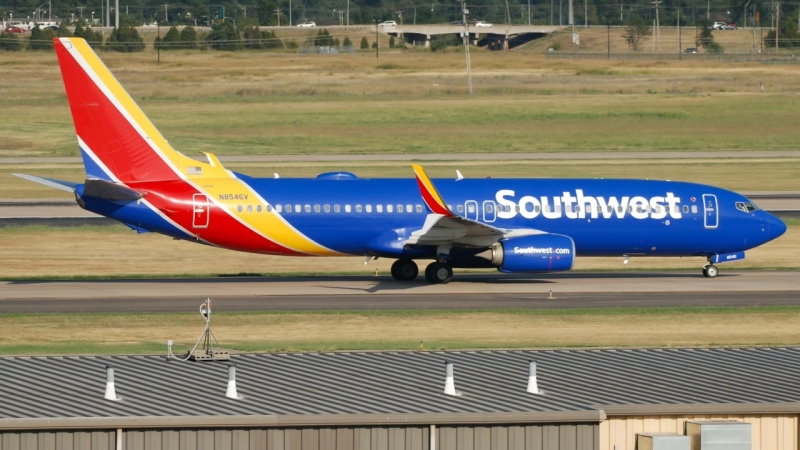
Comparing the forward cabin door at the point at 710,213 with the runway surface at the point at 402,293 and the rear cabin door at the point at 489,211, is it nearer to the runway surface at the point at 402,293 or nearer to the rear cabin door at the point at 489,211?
the runway surface at the point at 402,293

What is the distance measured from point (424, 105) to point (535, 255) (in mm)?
84258

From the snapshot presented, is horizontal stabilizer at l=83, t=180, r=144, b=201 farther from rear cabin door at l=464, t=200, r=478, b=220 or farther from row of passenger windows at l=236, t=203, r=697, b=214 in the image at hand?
rear cabin door at l=464, t=200, r=478, b=220

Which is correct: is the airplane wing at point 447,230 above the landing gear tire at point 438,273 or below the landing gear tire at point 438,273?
above

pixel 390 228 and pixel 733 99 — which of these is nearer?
pixel 390 228

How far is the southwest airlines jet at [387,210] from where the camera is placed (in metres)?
45.9

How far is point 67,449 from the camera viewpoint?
838 inches

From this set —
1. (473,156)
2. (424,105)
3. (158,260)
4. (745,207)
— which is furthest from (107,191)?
(424,105)

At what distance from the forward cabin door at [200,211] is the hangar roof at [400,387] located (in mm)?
17431

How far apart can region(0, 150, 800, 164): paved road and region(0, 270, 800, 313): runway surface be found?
4639cm

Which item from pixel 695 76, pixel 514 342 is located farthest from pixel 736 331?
pixel 695 76

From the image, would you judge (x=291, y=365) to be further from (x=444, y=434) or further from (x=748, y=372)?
(x=748, y=372)

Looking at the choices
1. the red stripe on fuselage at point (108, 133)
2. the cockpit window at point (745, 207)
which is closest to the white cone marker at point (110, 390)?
the red stripe on fuselage at point (108, 133)

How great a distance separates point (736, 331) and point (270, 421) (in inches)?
841

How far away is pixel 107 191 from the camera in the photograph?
45.0 meters
